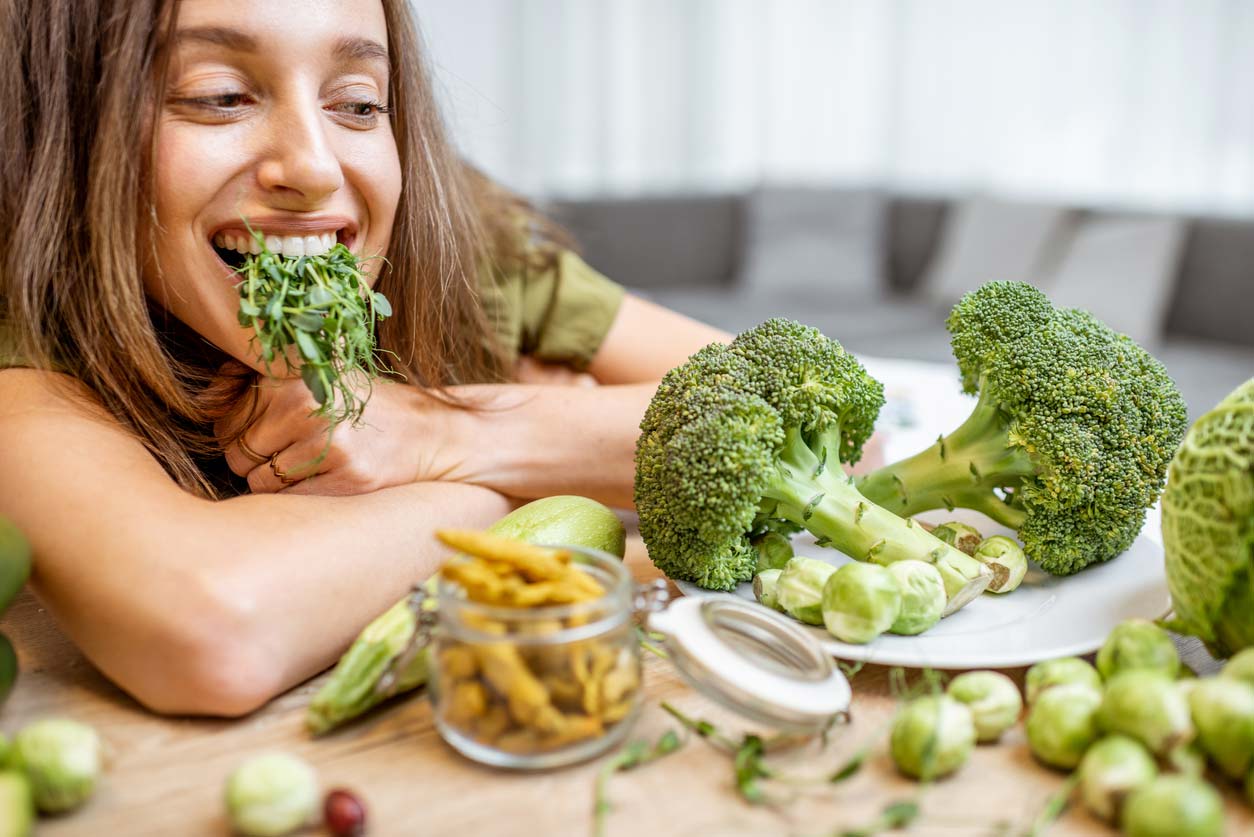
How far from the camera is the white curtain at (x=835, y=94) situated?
200 inches

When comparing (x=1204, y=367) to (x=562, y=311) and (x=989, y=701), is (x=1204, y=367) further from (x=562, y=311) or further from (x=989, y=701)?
(x=989, y=701)

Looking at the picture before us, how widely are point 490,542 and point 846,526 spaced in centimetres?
44

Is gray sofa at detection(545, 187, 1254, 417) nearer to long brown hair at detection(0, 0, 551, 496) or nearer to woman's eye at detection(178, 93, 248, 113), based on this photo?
long brown hair at detection(0, 0, 551, 496)

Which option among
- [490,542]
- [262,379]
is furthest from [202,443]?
[490,542]

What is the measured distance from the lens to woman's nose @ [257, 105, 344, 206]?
3.89ft

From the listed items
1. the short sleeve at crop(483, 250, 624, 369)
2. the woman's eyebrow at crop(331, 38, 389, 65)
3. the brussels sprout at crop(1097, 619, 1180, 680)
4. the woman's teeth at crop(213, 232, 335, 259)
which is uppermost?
the woman's eyebrow at crop(331, 38, 389, 65)

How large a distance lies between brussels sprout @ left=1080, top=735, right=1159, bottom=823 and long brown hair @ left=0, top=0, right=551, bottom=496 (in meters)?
1.00

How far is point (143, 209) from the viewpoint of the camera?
1.20 meters

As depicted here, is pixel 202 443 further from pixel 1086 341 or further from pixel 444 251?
pixel 1086 341

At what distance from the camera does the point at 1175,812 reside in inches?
27.7

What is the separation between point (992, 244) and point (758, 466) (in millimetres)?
4540

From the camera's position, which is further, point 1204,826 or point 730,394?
point 730,394

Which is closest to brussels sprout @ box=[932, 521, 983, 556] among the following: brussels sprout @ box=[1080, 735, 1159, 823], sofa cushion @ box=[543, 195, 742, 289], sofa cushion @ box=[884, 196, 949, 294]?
brussels sprout @ box=[1080, 735, 1159, 823]

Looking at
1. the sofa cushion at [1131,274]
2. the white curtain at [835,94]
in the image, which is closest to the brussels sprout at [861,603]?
the sofa cushion at [1131,274]
